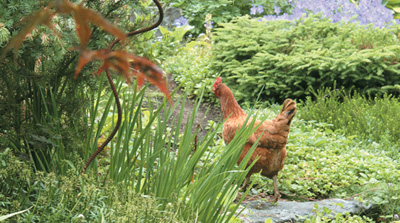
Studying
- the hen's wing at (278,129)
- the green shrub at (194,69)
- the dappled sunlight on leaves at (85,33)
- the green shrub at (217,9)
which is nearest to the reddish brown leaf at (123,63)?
the dappled sunlight on leaves at (85,33)

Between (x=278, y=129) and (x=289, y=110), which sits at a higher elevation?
(x=289, y=110)

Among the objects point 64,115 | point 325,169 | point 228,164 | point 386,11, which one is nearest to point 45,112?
point 64,115

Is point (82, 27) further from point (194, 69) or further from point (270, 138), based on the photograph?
point (194, 69)

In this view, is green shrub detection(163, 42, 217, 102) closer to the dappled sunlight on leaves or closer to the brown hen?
the brown hen

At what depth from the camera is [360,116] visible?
5.60m

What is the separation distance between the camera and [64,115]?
7.64 ft

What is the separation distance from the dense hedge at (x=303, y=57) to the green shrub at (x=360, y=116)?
0.98 ft

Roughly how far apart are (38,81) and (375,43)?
5911 millimetres

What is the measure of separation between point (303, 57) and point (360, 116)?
1.29 m

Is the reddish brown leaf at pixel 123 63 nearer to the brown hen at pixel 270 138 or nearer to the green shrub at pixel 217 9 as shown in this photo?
the brown hen at pixel 270 138

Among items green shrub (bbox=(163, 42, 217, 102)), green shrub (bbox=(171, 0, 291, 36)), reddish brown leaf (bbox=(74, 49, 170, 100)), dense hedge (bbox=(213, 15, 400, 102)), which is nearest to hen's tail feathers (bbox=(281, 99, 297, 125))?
dense hedge (bbox=(213, 15, 400, 102))

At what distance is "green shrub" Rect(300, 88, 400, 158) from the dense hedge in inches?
11.8

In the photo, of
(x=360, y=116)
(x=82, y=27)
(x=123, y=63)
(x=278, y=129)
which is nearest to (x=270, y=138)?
(x=278, y=129)

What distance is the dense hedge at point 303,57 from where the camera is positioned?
6.31 meters
